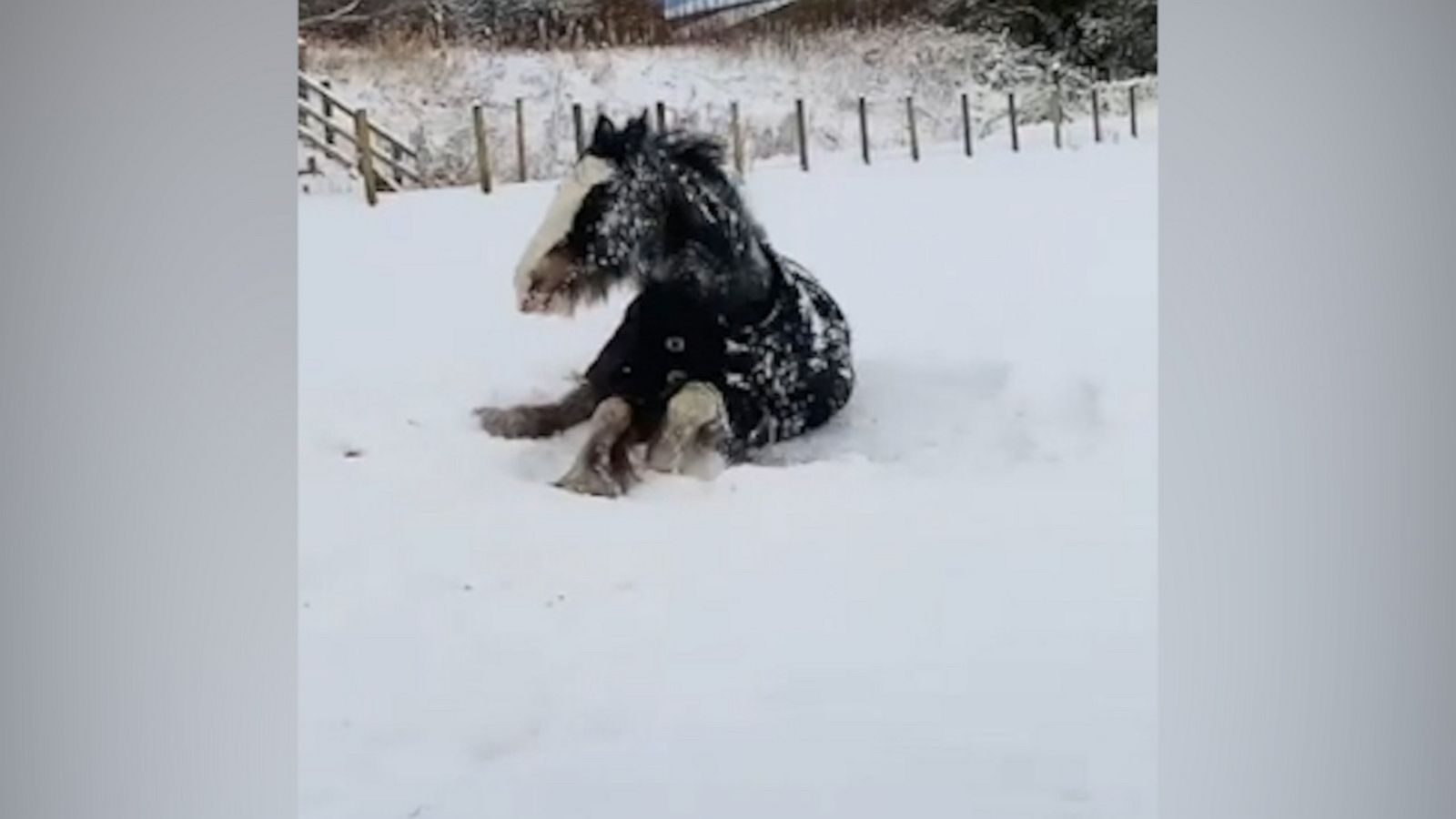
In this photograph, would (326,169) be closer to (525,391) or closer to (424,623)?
(525,391)

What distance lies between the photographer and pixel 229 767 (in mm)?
1928

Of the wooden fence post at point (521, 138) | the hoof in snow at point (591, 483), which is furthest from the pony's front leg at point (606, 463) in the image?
the wooden fence post at point (521, 138)

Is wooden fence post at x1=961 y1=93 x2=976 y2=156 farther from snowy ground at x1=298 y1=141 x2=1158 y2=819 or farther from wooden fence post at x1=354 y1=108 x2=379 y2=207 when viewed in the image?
wooden fence post at x1=354 y1=108 x2=379 y2=207

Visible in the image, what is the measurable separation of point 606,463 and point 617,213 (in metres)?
0.27

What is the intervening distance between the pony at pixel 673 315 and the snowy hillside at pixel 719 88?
0.04 meters

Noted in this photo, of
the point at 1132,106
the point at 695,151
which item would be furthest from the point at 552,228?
the point at 1132,106

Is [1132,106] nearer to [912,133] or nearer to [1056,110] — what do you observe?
[1056,110]

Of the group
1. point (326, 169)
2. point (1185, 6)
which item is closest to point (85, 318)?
point (326, 169)

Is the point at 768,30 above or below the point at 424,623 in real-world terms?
above

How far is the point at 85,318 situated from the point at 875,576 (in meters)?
0.89

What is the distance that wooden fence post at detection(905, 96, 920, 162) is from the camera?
6.48 ft

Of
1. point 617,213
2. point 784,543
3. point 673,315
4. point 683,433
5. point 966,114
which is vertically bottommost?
point 784,543

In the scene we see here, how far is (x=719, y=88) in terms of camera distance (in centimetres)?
198

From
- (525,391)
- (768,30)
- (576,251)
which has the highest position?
(768,30)
